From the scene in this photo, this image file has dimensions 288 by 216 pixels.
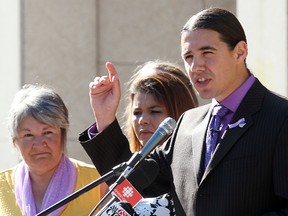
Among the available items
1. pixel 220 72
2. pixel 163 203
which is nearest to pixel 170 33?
pixel 163 203

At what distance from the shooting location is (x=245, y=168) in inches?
130

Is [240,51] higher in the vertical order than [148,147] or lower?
higher

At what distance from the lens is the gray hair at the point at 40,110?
475cm

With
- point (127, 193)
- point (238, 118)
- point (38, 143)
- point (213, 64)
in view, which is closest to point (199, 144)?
point (238, 118)

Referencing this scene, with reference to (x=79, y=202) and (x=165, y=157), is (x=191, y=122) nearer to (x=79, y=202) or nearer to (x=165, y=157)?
(x=165, y=157)

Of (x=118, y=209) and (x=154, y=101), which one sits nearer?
(x=118, y=209)

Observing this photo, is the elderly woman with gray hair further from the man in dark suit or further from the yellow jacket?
the man in dark suit

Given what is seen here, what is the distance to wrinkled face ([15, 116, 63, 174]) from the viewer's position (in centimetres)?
475

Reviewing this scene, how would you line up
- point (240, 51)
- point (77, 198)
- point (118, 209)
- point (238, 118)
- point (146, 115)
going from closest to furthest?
1. point (118, 209)
2. point (238, 118)
3. point (240, 51)
4. point (146, 115)
5. point (77, 198)

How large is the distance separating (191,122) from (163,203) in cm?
56

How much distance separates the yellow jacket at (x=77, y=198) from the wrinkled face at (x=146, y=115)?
419 mm

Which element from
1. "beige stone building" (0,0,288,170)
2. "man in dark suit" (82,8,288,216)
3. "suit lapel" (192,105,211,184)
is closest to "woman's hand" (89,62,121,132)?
"man in dark suit" (82,8,288,216)

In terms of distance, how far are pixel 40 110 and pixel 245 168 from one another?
1.70 metres

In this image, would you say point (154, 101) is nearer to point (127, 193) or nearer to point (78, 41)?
point (127, 193)
